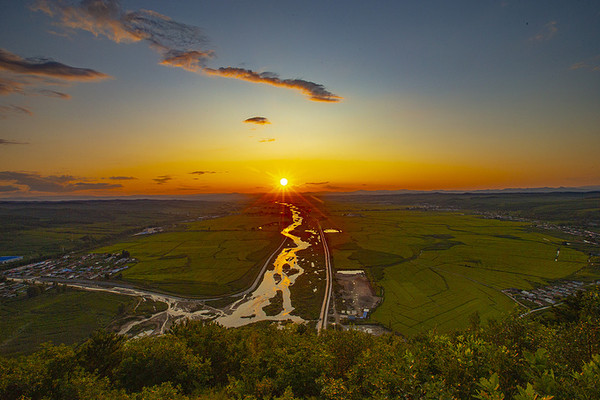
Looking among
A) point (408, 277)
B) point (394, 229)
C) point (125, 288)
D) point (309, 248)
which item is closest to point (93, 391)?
point (125, 288)

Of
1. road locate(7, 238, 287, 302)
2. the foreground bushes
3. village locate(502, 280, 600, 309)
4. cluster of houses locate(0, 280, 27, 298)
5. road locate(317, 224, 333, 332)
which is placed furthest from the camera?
cluster of houses locate(0, 280, 27, 298)

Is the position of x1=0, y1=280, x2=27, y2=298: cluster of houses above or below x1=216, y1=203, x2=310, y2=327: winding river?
below

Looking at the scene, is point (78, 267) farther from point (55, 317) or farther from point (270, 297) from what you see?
point (270, 297)

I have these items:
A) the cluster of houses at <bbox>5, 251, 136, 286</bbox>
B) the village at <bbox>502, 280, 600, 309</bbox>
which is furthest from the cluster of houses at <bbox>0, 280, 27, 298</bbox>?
the village at <bbox>502, 280, 600, 309</bbox>

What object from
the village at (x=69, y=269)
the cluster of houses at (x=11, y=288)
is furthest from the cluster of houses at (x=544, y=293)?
the cluster of houses at (x=11, y=288)

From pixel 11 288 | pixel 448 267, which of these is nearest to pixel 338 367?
pixel 448 267

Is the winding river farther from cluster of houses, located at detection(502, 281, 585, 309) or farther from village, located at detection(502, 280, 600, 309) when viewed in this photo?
→ cluster of houses, located at detection(502, 281, 585, 309)
